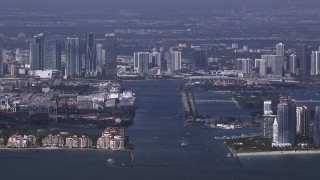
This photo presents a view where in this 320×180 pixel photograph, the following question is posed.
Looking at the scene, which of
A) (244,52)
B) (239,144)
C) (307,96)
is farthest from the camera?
(244,52)

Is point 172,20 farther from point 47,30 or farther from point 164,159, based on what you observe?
point 164,159

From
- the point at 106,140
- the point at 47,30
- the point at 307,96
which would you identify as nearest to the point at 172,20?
the point at 47,30

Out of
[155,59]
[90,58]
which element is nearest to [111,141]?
[90,58]

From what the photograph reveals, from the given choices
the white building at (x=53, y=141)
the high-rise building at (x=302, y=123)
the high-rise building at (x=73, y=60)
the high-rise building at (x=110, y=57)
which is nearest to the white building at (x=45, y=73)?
the high-rise building at (x=73, y=60)

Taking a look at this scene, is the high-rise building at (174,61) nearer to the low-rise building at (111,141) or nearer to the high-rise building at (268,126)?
A: the high-rise building at (268,126)

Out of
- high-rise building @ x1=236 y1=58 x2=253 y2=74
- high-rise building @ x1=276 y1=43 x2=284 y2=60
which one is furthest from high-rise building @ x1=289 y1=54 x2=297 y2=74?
high-rise building @ x1=236 y1=58 x2=253 y2=74

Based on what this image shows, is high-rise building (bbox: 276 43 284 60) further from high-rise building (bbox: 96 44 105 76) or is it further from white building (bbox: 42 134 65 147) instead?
white building (bbox: 42 134 65 147)

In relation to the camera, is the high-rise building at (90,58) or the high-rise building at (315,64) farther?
the high-rise building at (315,64)
